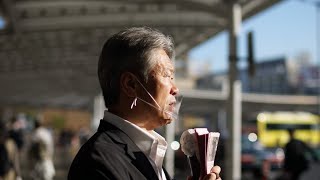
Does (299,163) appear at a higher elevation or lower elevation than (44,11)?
lower

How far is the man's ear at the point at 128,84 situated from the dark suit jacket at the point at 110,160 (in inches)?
4.9

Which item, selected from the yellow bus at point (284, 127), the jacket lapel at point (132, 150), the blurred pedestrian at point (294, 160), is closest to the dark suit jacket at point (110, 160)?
the jacket lapel at point (132, 150)

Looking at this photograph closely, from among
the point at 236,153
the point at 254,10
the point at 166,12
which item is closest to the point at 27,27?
the point at 166,12

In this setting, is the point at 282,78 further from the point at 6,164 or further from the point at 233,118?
the point at 6,164

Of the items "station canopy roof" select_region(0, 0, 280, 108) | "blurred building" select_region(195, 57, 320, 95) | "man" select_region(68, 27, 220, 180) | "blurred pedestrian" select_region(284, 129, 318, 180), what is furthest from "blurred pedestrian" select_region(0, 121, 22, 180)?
"blurred building" select_region(195, 57, 320, 95)

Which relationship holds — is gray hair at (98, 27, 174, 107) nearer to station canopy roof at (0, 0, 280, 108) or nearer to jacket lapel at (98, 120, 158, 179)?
jacket lapel at (98, 120, 158, 179)

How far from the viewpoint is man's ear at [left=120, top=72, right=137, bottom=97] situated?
→ 1.93 meters

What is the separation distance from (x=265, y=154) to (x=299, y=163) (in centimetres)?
1159

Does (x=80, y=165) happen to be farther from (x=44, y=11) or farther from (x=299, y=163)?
(x=44, y=11)

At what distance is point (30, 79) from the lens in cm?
3231

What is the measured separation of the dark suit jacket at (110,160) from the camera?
169 centimetres

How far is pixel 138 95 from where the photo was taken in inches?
76.5

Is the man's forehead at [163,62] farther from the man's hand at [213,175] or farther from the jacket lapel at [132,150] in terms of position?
the man's hand at [213,175]

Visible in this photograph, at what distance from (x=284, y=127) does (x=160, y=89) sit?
3678 cm
